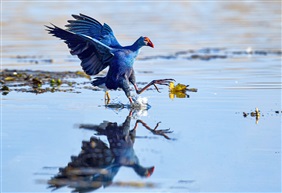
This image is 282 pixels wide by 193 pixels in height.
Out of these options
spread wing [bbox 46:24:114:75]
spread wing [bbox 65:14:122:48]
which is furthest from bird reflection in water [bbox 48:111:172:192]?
spread wing [bbox 65:14:122:48]

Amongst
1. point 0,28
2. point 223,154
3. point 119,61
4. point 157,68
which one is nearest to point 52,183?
point 223,154

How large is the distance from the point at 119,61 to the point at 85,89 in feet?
5.54

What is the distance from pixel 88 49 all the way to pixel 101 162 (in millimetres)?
3154

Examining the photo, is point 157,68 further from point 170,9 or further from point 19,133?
point 170,9

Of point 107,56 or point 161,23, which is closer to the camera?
point 107,56

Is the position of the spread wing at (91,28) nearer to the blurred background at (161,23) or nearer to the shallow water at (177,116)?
the shallow water at (177,116)

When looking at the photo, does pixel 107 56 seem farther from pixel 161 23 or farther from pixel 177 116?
pixel 161 23

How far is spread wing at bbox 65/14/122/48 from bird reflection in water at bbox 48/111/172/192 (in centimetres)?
211

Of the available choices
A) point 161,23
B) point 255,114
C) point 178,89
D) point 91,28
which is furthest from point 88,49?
point 161,23

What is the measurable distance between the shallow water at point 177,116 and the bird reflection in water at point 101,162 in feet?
0.23

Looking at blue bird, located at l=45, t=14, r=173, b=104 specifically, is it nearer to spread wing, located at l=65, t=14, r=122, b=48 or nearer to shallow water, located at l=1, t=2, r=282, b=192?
spread wing, located at l=65, t=14, r=122, b=48

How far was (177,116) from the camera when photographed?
884cm

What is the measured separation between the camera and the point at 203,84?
11.2 m

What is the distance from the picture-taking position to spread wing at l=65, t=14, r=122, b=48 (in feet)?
33.1
